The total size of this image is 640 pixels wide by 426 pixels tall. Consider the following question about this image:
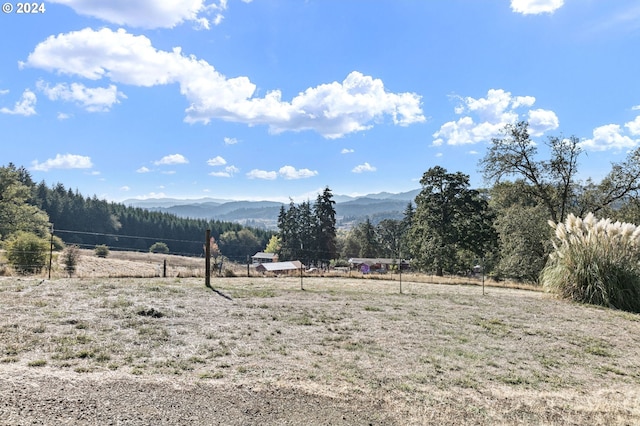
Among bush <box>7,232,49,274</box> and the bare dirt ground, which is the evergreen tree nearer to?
bush <box>7,232,49,274</box>

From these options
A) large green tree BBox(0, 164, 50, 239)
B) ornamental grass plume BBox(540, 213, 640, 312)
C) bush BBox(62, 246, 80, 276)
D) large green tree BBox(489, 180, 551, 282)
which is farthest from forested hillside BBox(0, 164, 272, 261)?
ornamental grass plume BBox(540, 213, 640, 312)

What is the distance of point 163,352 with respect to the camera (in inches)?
187

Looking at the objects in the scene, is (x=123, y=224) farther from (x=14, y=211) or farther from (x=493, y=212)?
(x=493, y=212)

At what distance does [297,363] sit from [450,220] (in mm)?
27387

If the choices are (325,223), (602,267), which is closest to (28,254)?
(602,267)

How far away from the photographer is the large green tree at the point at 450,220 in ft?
96.0

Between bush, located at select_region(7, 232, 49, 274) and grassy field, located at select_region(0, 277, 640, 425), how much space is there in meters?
5.55

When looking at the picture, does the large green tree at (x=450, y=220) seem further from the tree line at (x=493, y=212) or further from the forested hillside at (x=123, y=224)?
the forested hillside at (x=123, y=224)

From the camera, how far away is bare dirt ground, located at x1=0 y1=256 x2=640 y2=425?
333 cm

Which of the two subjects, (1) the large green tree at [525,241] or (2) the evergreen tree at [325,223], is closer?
(1) the large green tree at [525,241]

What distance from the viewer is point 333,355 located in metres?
5.07

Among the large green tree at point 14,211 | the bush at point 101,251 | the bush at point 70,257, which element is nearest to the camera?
the bush at point 70,257

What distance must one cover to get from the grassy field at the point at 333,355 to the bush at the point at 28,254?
5.55 meters

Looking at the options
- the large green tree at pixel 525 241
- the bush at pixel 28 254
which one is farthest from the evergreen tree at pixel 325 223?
the bush at pixel 28 254
